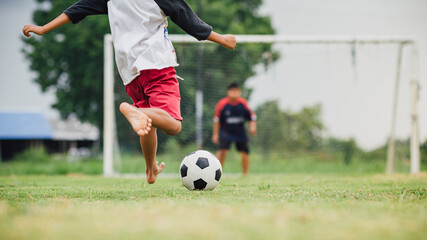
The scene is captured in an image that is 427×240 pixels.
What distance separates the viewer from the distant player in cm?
778

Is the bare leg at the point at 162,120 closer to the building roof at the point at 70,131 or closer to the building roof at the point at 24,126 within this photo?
the building roof at the point at 24,126

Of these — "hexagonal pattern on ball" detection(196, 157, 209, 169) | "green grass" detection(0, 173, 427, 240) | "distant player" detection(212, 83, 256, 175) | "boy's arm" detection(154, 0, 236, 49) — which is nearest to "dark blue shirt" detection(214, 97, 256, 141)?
"distant player" detection(212, 83, 256, 175)

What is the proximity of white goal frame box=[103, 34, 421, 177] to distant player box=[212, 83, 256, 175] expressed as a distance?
1.49 meters

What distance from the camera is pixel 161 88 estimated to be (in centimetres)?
330

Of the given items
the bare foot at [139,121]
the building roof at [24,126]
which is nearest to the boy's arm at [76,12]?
the bare foot at [139,121]

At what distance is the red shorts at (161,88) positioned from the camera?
326 centimetres

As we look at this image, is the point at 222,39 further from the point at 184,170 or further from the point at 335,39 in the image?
the point at 335,39

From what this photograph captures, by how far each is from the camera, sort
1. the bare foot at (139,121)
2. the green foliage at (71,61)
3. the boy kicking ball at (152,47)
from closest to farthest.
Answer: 1. the bare foot at (139,121)
2. the boy kicking ball at (152,47)
3. the green foliage at (71,61)

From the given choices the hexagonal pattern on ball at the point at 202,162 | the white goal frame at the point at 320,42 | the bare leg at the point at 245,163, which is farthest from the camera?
the white goal frame at the point at 320,42

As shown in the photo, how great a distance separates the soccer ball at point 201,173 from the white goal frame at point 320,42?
194 inches

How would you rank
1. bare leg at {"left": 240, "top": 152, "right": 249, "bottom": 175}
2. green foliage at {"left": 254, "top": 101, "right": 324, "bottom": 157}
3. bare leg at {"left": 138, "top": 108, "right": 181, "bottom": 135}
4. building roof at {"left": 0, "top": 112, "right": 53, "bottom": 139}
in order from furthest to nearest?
building roof at {"left": 0, "top": 112, "right": 53, "bottom": 139} < green foliage at {"left": 254, "top": 101, "right": 324, "bottom": 157} < bare leg at {"left": 240, "top": 152, "right": 249, "bottom": 175} < bare leg at {"left": 138, "top": 108, "right": 181, "bottom": 135}

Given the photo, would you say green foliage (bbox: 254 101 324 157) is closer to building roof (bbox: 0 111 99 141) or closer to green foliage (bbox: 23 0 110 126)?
green foliage (bbox: 23 0 110 126)

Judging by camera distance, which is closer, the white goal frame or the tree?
the white goal frame

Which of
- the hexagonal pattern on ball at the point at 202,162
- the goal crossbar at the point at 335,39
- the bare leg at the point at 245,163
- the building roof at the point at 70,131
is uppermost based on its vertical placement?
the goal crossbar at the point at 335,39
